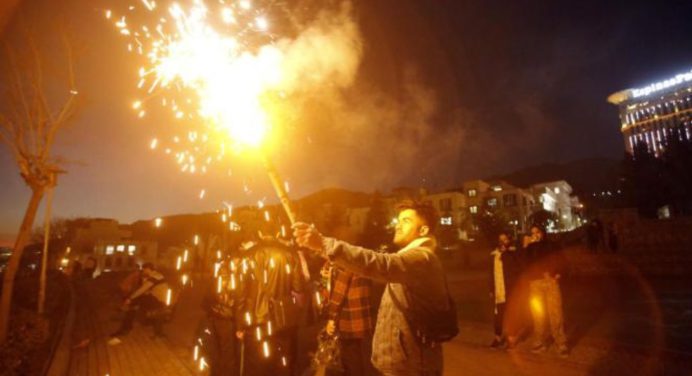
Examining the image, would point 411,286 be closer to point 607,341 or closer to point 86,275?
point 607,341

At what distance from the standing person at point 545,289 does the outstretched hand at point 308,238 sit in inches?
229

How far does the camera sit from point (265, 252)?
19.0ft

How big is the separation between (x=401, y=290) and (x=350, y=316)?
2.31 meters

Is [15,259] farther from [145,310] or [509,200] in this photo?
[509,200]

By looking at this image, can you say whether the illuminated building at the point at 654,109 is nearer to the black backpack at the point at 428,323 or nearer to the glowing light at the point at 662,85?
the glowing light at the point at 662,85

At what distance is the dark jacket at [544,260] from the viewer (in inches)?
281

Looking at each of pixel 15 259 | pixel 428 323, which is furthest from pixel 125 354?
pixel 428 323

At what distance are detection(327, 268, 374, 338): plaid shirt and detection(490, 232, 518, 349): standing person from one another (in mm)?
3642

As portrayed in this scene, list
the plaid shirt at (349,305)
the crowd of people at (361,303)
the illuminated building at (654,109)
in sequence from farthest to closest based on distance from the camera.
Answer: the illuminated building at (654,109), the plaid shirt at (349,305), the crowd of people at (361,303)

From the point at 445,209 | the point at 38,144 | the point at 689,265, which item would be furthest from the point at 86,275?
the point at 445,209

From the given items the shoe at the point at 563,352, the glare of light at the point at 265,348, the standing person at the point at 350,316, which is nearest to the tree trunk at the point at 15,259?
the glare of light at the point at 265,348

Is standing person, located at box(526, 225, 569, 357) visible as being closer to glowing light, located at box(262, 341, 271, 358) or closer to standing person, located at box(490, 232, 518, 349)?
standing person, located at box(490, 232, 518, 349)

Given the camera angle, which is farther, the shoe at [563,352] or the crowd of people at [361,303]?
the shoe at [563,352]

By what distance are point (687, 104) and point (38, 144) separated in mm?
86169
